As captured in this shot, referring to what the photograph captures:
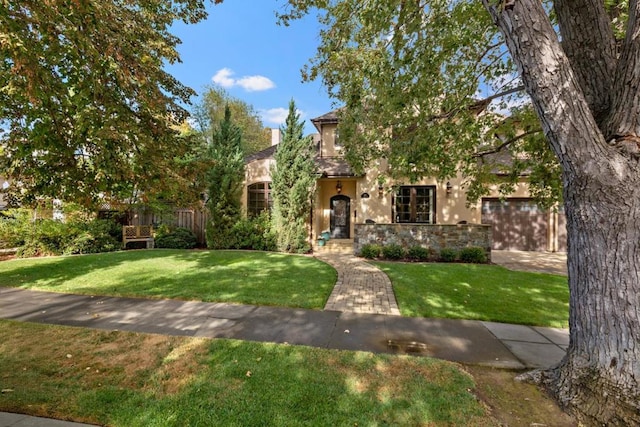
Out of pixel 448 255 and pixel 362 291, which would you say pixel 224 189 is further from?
pixel 448 255

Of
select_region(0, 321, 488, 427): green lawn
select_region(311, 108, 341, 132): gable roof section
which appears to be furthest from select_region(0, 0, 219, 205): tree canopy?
select_region(311, 108, 341, 132): gable roof section

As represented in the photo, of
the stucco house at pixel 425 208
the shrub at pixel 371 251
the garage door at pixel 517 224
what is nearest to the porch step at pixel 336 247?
the stucco house at pixel 425 208

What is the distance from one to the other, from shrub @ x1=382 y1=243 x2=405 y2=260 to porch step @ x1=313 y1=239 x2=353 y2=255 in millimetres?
1688

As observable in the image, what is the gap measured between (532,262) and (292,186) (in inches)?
394

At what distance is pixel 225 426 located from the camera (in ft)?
7.59

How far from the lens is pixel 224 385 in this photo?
9.39 ft

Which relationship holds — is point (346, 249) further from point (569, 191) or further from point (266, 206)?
point (569, 191)

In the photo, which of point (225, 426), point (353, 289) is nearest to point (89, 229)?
point (353, 289)

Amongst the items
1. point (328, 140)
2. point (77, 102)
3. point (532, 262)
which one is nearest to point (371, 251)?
point (532, 262)

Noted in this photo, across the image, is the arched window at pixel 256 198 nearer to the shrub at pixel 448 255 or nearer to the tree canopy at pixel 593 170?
the shrub at pixel 448 255

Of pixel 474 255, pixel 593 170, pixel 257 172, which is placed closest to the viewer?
pixel 593 170

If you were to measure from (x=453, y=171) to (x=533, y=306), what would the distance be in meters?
3.46

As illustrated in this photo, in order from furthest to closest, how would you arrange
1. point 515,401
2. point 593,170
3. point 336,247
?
point 336,247, point 515,401, point 593,170

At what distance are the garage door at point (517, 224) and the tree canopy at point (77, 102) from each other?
575 inches
